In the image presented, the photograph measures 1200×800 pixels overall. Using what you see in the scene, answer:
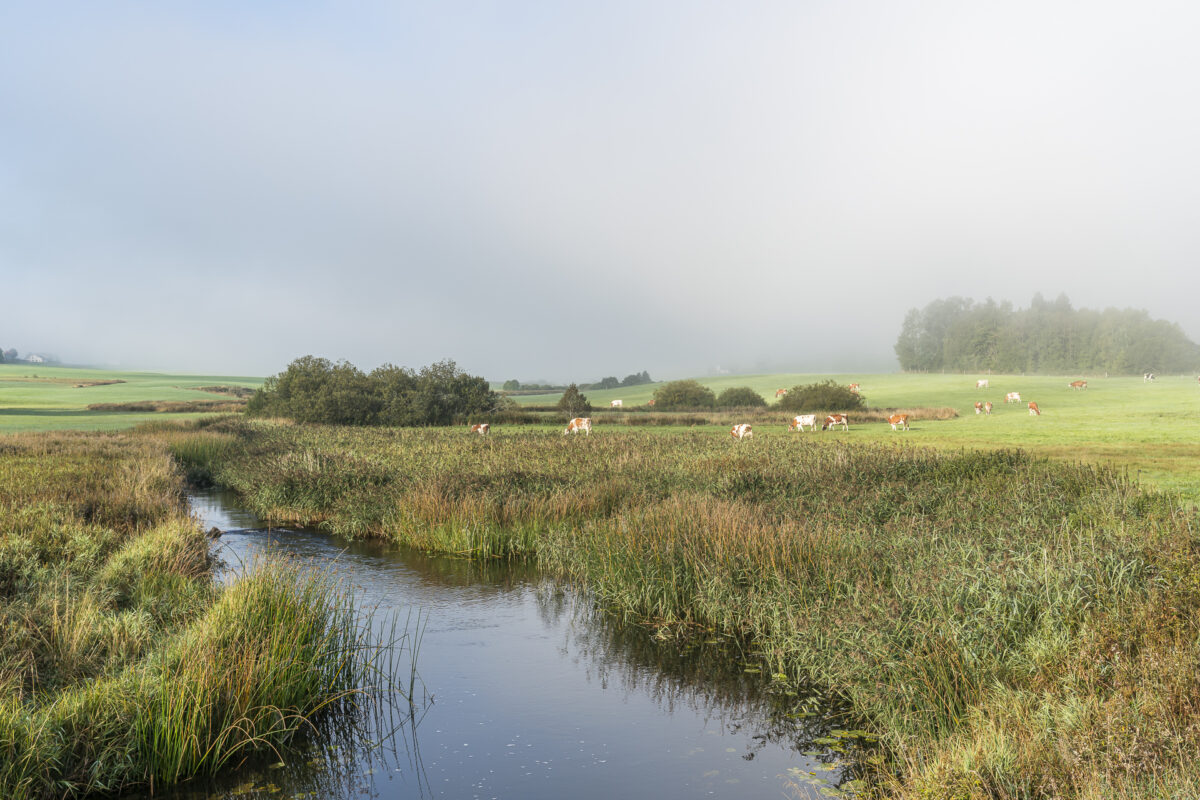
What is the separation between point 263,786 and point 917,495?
11991 millimetres

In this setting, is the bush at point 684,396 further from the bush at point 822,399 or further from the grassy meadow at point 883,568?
the grassy meadow at point 883,568

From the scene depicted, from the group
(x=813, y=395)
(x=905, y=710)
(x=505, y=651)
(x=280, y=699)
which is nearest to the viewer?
(x=905, y=710)

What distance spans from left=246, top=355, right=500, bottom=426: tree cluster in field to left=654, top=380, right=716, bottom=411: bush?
778 inches

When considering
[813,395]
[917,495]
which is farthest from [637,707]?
[813,395]

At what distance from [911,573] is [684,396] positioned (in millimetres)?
63549

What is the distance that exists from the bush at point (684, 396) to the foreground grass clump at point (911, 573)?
47893 mm

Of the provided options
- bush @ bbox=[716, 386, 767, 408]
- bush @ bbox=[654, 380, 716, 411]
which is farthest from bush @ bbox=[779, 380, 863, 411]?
bush @ bbox=[654, 380, 716, 411]

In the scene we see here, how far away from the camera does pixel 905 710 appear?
6.66 metres

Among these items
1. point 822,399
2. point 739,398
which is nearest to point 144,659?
point 822,399

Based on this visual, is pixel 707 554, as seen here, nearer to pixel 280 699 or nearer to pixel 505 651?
pixel 505 651

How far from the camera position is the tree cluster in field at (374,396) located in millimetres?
49594

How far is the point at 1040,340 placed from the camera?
101125 mm

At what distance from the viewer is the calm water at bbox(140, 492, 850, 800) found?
6.38 m

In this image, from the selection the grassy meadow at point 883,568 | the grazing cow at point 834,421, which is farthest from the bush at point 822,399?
the grassy meadow at point 883,568
